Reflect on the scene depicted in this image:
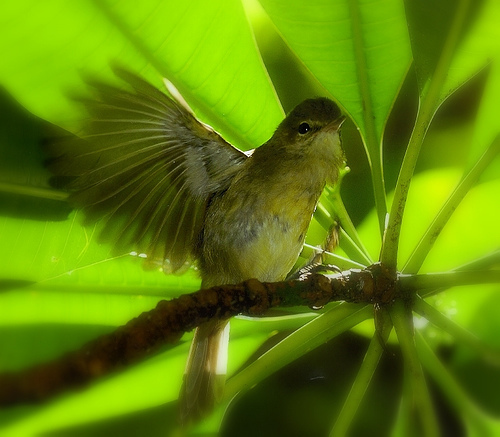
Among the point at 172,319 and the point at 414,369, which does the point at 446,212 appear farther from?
the point at 172,319

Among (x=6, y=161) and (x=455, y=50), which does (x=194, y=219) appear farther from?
(x=455, y=50)

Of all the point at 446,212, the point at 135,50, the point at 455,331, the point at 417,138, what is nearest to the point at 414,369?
the point at 455,331

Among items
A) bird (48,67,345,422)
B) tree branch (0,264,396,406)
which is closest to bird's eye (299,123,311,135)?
bird (48,67,345,422)

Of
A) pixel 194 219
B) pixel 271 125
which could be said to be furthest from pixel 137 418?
pixel 271 125

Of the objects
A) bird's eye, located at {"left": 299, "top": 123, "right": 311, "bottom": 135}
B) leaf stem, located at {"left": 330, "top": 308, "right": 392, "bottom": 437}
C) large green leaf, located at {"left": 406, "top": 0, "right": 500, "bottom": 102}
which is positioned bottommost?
leaf stem, located at {"left": 330, "top": 308, "right": 392, "bottom": 437}

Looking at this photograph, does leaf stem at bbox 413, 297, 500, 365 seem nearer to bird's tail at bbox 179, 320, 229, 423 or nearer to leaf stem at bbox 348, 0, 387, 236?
leaf stem at bbox 348, 0, 387, 236

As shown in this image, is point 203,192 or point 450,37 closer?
point 450,37

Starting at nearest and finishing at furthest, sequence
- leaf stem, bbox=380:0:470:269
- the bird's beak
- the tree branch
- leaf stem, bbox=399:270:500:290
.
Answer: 1. the tree branch
2. leaf stem, bbox=399:270:500:290
3. leaf stem, bbox=380:0:470:269
4. the bird's beak
